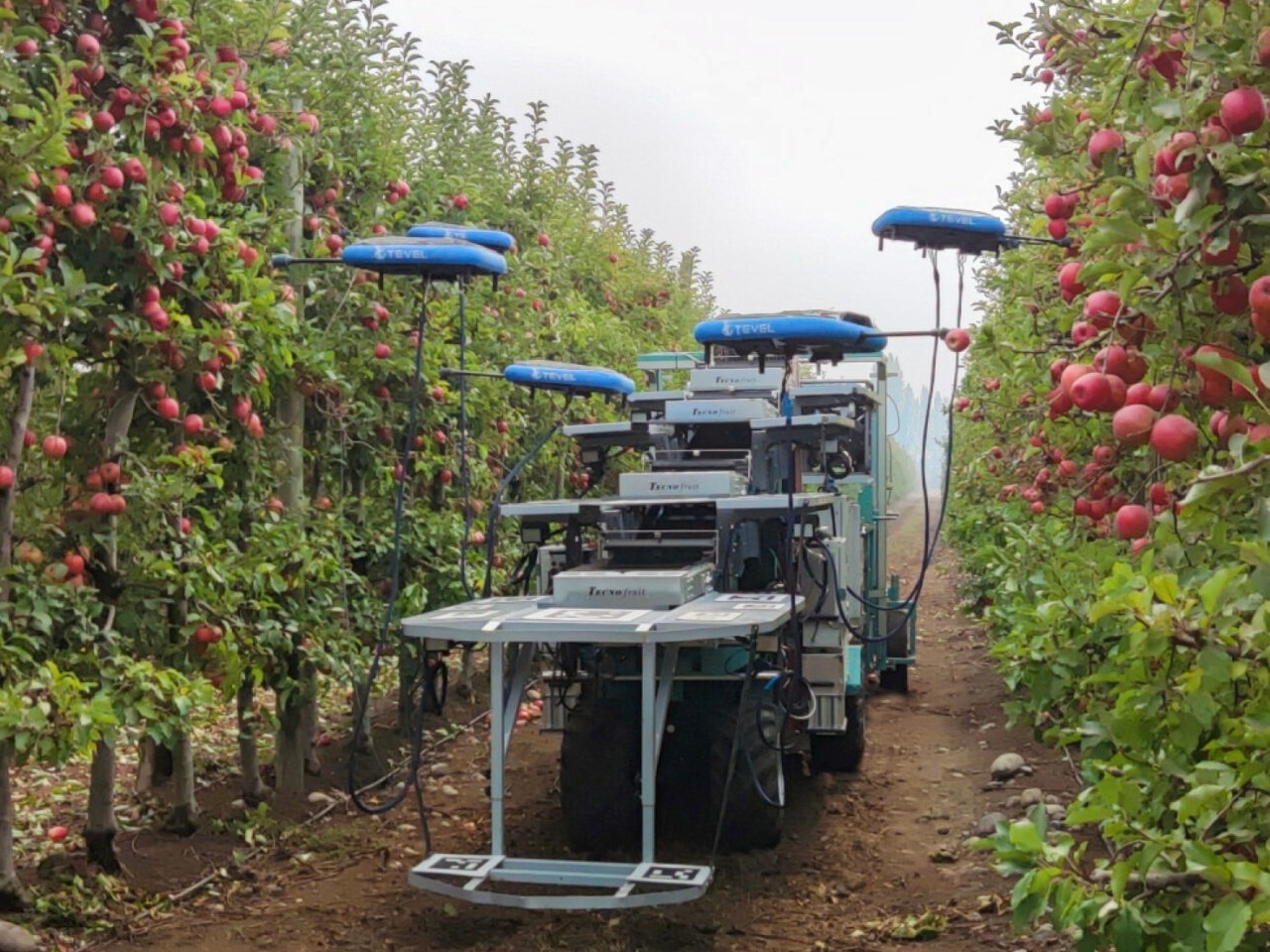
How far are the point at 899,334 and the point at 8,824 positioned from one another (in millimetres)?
4543

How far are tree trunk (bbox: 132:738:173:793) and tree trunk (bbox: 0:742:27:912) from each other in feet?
6.58

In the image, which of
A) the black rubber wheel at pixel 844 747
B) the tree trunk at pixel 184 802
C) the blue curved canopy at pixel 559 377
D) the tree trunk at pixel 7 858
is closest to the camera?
the tree trunk at pixel 7 858

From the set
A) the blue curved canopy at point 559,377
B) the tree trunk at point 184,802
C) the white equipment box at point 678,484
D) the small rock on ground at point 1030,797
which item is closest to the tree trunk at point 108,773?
the tree trunk at point 184,802

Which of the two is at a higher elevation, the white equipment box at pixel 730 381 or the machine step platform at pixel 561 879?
the white equipment box at pixel 730 381

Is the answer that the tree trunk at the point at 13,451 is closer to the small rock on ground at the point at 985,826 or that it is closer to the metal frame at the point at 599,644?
the metal frame at the point at 599,644

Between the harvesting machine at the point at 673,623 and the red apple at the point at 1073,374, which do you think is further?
the harvesting machine at the point at 673,623

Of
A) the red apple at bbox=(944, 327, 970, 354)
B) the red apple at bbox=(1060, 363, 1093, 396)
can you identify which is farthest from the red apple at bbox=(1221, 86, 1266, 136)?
the red apple at bbox=(944, 327, 970, 354)

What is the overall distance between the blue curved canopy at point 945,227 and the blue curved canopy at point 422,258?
1.99m

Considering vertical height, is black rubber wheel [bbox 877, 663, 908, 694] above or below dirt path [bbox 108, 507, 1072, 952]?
below

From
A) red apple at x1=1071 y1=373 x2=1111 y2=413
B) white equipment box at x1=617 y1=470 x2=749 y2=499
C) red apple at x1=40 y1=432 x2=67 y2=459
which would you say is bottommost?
white equipment box at x1=617 y1=470 x2=749 y2=499

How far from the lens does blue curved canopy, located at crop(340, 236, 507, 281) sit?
639 centimetres

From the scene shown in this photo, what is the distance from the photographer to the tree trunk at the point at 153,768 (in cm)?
812

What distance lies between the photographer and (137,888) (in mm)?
6461

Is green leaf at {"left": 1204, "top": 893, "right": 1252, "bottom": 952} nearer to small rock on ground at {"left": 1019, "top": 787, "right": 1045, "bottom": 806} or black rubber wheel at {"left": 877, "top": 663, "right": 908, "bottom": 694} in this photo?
small rock on ground at {"left": 1019, "top": 787, "right": 1045, "bottom": 806}
